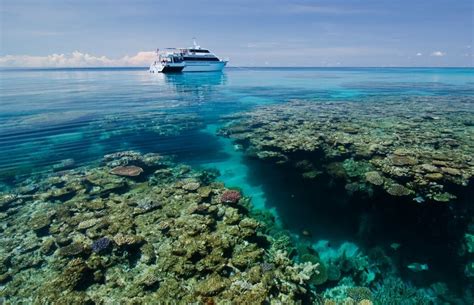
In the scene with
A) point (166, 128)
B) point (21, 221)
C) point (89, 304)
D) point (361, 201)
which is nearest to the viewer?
point (89, 304)

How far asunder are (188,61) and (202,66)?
655 cm

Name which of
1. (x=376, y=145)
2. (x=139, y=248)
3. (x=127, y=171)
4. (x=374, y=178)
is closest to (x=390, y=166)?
(x=374, y=178)

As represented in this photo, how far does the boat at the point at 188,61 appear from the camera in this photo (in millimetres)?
104562

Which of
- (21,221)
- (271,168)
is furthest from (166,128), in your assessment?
(21,221)

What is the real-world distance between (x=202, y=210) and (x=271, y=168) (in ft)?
21.1

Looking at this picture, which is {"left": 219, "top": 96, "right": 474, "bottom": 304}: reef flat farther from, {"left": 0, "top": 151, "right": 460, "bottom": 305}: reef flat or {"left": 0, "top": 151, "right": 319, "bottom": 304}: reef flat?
{"left": 0, "top": 151, "right": 319, "bottom": 304}: reef flat

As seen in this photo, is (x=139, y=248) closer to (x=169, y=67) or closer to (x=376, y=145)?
(x=376, y=145)

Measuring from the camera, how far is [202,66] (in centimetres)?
11044

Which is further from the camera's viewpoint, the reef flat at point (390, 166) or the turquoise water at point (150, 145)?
the turquoise water at point (150, 145)

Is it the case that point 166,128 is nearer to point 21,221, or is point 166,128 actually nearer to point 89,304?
point 21,221

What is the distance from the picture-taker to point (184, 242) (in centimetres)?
1034

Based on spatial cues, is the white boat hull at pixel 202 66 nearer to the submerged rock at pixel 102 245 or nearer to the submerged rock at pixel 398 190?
the submerged rock at pixel 398 190

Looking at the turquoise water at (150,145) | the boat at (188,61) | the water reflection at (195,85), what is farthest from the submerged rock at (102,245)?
the boat at (188,61)

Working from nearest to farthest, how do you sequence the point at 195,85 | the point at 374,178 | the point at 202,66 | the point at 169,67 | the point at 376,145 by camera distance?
the point at 374,178 < the point at 376,145 < the point at 195,85 < the point at 169,67 < the point at 202,66
